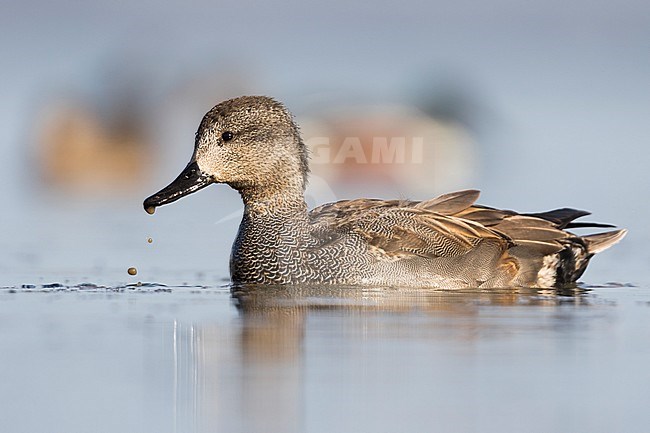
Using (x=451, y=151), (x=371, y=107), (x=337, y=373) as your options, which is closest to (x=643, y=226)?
(x=451, y=151)

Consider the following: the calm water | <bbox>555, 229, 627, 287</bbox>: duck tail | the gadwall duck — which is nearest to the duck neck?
the gadwall duck

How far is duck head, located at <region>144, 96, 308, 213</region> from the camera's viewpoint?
24.9 feet

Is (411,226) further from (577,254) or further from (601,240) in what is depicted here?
(601,240)

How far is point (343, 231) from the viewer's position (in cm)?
737

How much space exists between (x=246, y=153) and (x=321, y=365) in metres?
3.17

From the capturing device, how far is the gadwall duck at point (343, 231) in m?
7.25

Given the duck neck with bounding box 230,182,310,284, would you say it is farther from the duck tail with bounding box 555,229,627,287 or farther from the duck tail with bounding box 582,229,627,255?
the duck tail with bounding box 582,229,627,255

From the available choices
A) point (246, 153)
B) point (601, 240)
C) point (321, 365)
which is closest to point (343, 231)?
point (246, 153)

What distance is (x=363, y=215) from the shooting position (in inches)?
295

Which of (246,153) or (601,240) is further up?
(246,153)

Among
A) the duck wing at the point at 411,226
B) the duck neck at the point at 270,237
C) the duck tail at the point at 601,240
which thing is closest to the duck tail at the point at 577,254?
Answer: the duck tail at the point at 601,240

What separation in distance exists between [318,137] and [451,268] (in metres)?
4.83

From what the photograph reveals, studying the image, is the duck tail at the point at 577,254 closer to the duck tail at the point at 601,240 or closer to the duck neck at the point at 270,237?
the duck tail at the point at 601,240

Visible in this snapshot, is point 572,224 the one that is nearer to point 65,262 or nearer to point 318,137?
point 65,262
